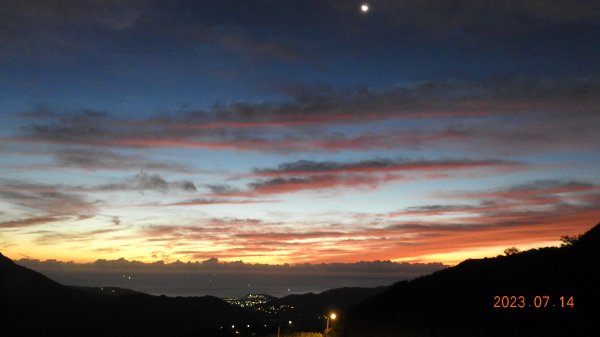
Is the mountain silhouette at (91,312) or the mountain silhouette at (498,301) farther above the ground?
the mountain silhouette at (498,301)

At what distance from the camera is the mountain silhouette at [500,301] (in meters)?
29.0

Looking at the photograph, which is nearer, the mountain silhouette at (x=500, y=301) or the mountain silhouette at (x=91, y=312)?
the mountain silhouette at (x=500, y=301)

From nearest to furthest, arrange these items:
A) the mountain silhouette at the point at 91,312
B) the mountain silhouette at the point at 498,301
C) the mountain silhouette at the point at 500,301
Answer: the mountain silhouette at the point at 500,301 < the mountain silhouette at the point at 498,301 < the mountain silhouette at the point at 91,312

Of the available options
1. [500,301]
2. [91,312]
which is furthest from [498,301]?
[91,312]

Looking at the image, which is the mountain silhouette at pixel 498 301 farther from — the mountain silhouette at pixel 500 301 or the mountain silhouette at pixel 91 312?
the mountain silhouette at pixel 91 312

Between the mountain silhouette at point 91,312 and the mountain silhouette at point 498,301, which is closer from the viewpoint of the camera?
the mountain silhouette at point 498,301

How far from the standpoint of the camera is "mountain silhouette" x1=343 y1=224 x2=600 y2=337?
2903 cm

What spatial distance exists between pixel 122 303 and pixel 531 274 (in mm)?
162877

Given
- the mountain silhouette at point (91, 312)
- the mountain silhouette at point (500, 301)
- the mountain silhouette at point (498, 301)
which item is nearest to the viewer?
the mountain silhouette at point (500, 301)

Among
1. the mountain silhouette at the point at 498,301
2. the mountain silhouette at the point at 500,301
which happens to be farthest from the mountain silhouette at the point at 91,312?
the mountain silhouette at the point at 500,301

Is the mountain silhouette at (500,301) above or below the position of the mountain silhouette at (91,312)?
above

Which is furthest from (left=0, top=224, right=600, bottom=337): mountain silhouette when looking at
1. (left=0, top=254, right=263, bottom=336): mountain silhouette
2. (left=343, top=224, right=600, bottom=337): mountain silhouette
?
(left=0, top=254, right=263, bottom=336): mountain silhouette

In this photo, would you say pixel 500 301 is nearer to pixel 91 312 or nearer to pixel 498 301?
pixel 498 301

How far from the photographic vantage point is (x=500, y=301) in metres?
36.9
